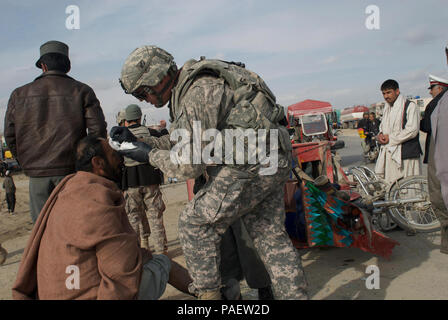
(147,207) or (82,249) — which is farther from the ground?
(82,249)

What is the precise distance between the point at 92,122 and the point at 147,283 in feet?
4.79

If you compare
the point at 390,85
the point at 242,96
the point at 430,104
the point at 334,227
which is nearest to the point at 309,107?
the point at 390,85

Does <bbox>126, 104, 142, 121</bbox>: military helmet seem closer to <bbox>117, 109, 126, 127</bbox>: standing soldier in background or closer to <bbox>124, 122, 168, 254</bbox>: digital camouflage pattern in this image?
<bbox>124, 122, 168, 254</bbox>: digital camouflage pattern

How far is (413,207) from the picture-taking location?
158 inches

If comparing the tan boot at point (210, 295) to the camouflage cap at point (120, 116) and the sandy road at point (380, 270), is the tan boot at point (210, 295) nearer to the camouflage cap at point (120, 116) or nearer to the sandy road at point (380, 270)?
the sandy road at point (380, 270)

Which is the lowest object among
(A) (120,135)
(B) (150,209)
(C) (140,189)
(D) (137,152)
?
(B) (150,209)

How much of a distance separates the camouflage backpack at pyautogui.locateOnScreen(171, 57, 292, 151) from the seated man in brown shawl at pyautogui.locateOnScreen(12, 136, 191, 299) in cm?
71

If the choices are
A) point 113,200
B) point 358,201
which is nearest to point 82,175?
point 113,200

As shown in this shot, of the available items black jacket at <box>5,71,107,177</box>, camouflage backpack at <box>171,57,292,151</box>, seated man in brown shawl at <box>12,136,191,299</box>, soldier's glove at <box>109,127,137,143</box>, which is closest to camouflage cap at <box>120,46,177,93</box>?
camouflage backpack at <box>171,57,292,151</box>

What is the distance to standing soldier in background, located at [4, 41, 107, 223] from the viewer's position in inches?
111

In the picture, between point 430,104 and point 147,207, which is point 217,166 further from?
point 430,104

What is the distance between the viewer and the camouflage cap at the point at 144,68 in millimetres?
2225

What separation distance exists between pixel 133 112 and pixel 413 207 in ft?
10.9


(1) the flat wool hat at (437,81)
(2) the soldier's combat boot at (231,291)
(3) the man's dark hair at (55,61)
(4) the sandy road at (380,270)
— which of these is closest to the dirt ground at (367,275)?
(4) the sandy road at (380,270)
